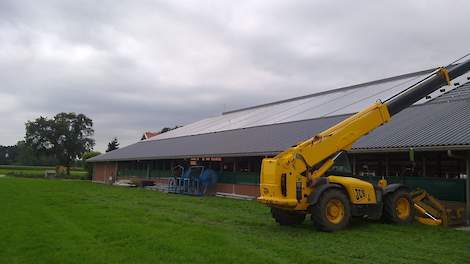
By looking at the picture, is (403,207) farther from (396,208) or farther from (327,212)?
(327,212)

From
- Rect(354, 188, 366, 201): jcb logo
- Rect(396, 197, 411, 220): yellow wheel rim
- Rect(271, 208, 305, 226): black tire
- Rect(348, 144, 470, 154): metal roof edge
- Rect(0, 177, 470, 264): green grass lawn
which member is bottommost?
Rect(0, 177, 470, 264): green grass lawn

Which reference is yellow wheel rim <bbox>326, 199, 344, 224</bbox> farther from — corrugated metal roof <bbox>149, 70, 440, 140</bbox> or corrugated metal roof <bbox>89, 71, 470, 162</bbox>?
corrugated metal roof <bbox>149, 70, 440, 140</bbox>

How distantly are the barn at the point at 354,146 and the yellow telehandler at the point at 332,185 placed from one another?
205cm

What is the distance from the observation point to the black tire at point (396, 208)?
1494 cm

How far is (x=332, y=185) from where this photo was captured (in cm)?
1387

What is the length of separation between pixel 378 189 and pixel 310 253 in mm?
5258

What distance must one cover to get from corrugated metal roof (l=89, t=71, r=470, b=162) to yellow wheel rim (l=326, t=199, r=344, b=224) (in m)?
4.34

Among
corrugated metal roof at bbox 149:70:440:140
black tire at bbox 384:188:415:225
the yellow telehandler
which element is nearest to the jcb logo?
the yellow telehandler

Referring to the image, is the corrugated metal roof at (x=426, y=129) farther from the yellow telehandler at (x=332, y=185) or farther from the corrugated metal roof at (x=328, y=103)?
the corrugated metal roof at (x=328, y=103)

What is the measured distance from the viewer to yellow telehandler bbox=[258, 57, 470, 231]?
44.4 ft

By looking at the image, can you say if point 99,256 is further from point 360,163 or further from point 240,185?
point 240,185

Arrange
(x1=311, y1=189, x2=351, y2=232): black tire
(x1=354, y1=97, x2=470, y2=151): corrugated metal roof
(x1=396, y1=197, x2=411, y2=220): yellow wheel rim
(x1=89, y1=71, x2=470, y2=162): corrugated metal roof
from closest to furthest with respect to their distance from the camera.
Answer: (x1=311, y1=189, x2=351, y2=232): black tire < (x1=396, y1=197, x2=411, y2=220): yellow wheel rim < (x1=354, y1=97, x2=470, y2=151): corrugated metal roof < (x1=89, y1=71, x2=470, y2=162): corrugated metal roof

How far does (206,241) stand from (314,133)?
Answer: 1448cm

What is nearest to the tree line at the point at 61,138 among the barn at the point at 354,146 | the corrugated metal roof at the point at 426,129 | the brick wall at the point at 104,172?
the brick wall at the point at 104,172
